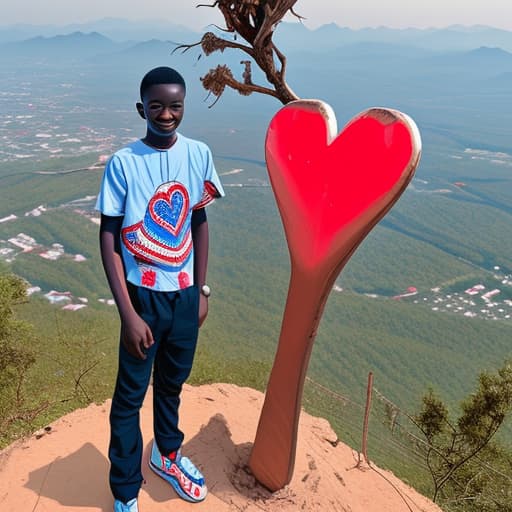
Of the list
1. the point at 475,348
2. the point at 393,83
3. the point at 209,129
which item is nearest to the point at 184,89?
the point at 475,348

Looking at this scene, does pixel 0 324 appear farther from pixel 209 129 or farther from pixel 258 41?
pixel 209 129

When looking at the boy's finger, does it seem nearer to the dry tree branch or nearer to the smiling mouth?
the smiling mouth

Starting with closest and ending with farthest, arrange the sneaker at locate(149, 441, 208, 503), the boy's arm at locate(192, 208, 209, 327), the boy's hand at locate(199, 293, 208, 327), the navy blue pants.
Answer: the navy blue pants
the boy's arm at locate(192, 208, 209, 327)
the boy's hand at locate(199, 293, 208, 327)
the sneaker at locate(149, 441, 208, 503)

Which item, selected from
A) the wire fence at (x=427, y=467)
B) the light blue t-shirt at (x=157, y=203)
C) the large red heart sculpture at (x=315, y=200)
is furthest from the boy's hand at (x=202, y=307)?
the wire fence at (x=427, y=467)

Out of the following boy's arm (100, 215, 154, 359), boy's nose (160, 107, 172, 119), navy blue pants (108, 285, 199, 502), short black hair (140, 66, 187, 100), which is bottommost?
navy blue pants (108, 285, 199, 502)

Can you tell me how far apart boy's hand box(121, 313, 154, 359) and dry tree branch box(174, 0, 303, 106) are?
173 centimetres

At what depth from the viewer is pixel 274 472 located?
3488mm

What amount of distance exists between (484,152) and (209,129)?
57201 mm

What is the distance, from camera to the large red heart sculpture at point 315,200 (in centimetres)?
255

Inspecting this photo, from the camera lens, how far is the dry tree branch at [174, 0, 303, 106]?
3131 mm

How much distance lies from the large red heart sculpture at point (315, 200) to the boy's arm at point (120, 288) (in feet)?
3.24

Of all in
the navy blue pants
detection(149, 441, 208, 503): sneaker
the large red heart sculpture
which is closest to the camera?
the large red heart sculpture

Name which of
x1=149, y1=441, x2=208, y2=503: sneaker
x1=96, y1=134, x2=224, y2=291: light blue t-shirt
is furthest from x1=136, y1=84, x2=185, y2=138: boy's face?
x1=149, y1=441, x2=208, y2=503: sneaker

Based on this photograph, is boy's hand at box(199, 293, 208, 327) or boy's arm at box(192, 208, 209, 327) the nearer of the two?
boy's arm at box(192, 208, 209, 327)
